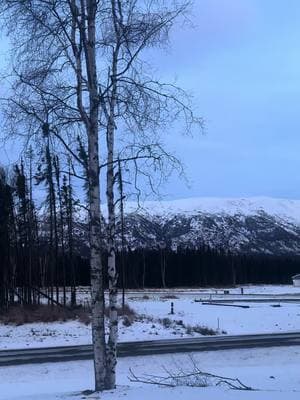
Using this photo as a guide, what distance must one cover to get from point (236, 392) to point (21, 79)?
22.0ft

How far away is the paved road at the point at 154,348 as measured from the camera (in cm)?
2186

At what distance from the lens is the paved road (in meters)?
21.9

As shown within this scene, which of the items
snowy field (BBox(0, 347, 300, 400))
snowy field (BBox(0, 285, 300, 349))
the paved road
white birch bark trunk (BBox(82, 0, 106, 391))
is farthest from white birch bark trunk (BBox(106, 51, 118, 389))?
snowy field (BBox(0, 285, 300, 349))

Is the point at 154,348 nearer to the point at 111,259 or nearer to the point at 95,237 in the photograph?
the point at 111,259

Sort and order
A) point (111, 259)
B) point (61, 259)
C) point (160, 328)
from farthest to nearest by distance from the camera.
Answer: point (61, 259)
point (160, 328)
point (111, 259)

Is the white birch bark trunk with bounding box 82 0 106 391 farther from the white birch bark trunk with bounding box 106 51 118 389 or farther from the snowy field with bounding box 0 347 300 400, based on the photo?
the snowy field with bounding box 0 347 300 400

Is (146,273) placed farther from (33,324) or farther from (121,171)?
(121,171)

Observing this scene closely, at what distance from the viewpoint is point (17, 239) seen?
4922 cm

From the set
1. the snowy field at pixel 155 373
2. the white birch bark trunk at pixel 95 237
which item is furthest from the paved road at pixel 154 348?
the white birch bark trunk at pixel 95 237

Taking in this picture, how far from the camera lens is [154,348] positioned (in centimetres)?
2412

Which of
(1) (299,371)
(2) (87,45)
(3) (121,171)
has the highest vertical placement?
(2) (87,45)

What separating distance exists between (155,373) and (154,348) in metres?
5.45

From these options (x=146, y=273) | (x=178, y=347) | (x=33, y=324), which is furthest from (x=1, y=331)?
(x=146, y=273)

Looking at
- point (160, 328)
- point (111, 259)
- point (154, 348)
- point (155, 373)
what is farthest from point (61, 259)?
point (111, 259)
